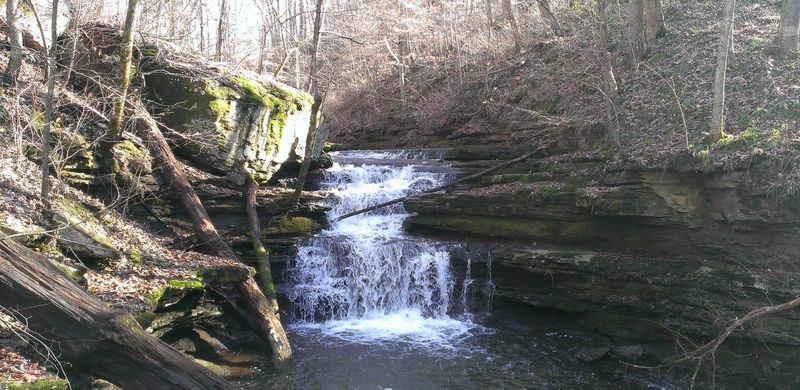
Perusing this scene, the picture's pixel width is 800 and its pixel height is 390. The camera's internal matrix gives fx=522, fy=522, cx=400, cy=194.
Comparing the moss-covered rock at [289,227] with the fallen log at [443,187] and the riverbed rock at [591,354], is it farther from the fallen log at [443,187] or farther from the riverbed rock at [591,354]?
the riverbed rock at [591,354]

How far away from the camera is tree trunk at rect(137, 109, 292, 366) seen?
888cm

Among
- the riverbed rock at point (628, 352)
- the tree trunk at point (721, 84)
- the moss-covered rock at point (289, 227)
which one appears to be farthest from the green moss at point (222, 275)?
the tree trunk at point (721, 84)

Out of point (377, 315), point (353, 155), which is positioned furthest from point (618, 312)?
point (353, 155)

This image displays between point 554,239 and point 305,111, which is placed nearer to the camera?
point 554,239

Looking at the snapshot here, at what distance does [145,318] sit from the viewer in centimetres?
709

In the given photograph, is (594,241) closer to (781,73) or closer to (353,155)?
(781,73)

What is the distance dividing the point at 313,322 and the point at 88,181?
5.07 meters

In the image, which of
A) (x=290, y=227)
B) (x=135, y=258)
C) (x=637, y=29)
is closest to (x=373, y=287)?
(x=290, y=227)

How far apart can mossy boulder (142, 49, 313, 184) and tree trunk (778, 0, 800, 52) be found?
11.6 meters

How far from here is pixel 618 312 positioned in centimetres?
969

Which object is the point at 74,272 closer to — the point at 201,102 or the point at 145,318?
the point at 145,318

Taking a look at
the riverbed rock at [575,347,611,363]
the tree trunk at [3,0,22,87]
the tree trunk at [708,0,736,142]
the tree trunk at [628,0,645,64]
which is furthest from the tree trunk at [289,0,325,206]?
the tree trunk at [628,0,645,64]

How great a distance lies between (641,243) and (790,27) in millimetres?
6500

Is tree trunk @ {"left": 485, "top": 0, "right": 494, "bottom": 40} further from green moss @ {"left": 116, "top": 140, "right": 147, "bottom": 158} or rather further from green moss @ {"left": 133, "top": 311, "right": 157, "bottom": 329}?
green moss @ {"left": 133, "top": 311, "right": 157, "bottom": 329}
